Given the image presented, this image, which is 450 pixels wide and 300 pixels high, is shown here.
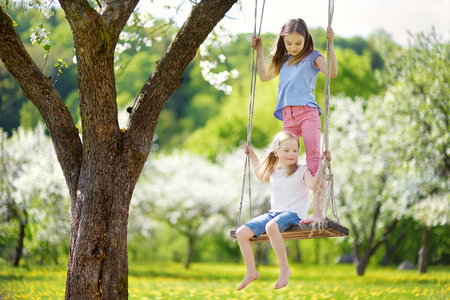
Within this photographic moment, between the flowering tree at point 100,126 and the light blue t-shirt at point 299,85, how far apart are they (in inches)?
31.1

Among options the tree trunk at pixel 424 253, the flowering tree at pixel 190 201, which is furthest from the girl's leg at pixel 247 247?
the flowering tree at pixel 190 201

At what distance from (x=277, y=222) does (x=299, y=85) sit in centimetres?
118

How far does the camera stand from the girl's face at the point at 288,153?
4125 millimetres

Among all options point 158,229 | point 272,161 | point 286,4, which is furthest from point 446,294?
point 286,4

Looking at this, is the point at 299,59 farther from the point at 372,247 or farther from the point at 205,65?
the point at 372,247

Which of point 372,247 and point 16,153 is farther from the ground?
point 16,153

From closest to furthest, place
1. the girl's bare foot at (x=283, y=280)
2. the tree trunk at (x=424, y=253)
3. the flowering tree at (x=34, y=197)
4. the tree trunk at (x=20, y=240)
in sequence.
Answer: the girl's bare foot at (x=283, y=280), the tree trunk at (x=20, y=240), the flowering tree at (x=34, y=197), the tree trunk at (x=424, y=253)

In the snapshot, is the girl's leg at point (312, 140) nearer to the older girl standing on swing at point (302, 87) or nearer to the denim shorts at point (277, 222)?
the older girl standing on swing at point (302, 87)

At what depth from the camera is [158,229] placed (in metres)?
20.7

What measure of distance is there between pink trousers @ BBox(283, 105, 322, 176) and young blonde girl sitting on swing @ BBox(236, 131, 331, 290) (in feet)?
0.26

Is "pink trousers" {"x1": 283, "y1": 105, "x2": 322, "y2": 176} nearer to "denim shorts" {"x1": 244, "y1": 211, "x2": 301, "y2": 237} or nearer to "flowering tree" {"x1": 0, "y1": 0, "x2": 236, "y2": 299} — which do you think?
"denim shorts" {"x1": 244, "y1": 211, "x2": 301, "y2": 237}

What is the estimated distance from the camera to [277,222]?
3787 millimetres

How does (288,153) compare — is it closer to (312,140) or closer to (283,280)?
(312,140)

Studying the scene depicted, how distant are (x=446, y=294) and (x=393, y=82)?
807cm
